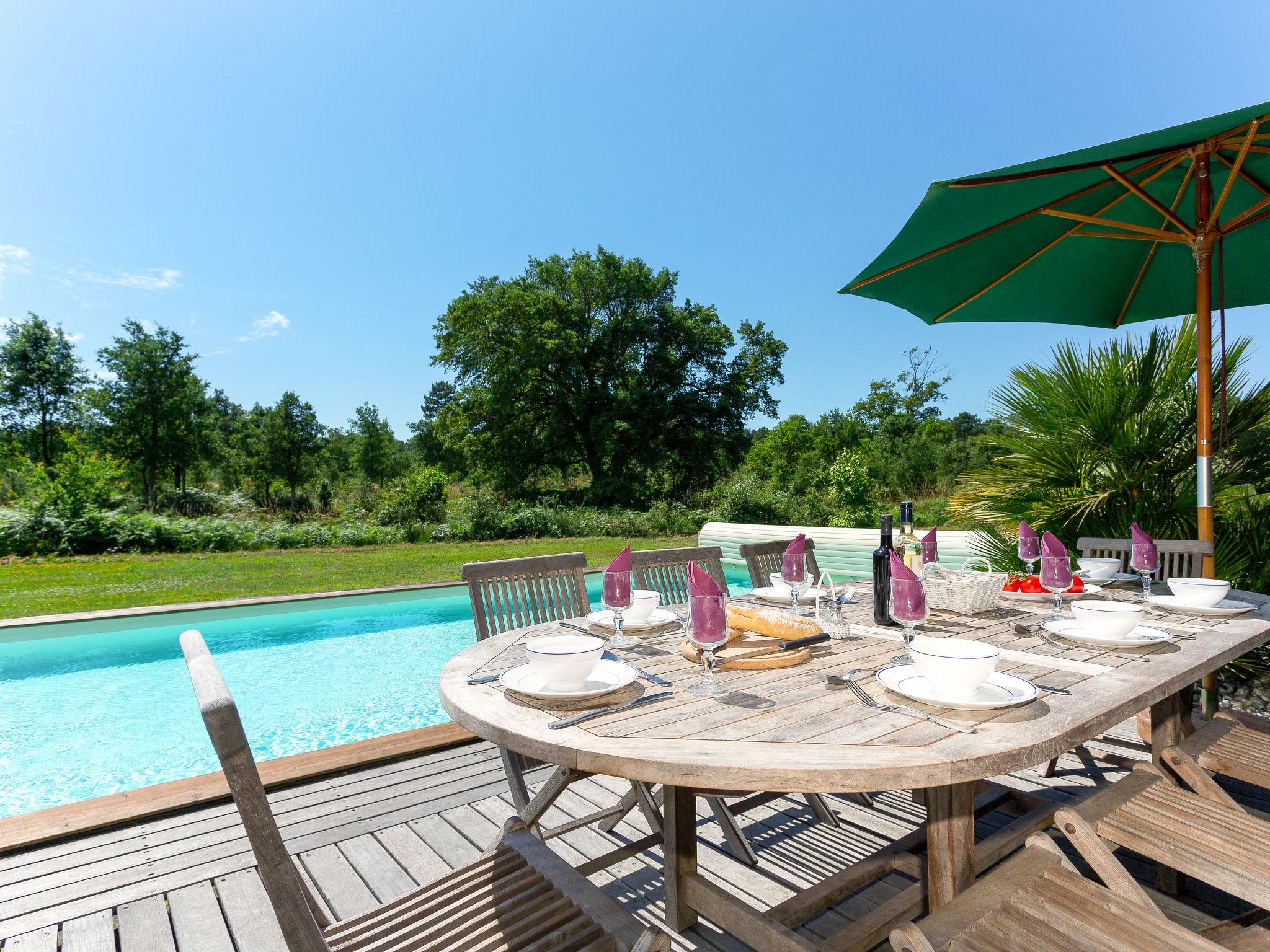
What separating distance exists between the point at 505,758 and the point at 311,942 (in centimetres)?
110

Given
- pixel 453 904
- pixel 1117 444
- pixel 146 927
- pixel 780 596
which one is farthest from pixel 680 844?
pixel 1117 444

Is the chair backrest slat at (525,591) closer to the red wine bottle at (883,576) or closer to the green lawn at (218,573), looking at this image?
the red wine bottle at (883,576)

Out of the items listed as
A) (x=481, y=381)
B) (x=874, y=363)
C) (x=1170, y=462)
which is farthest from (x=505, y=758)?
(x=874, y=363)

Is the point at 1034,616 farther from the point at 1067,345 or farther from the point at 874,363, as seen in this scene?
the point at 874,363

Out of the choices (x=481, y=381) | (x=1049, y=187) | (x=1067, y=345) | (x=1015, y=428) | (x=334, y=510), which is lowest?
(x=334, y=510)

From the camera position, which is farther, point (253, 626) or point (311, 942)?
point (253, 626)

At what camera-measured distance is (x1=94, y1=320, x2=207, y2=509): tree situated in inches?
734

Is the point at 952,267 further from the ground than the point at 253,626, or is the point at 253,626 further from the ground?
the point at 952,267

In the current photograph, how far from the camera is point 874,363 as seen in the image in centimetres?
2444

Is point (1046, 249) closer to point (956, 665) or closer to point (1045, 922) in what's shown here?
point (956, 665)

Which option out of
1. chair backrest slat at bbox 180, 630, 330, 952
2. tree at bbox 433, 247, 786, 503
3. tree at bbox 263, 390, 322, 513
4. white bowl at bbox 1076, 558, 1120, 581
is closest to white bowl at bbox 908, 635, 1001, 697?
chair backrest slat at bbox 180, 630, 330, 952

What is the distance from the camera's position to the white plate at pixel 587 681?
1.22 meters

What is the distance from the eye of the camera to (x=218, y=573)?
9.15 m

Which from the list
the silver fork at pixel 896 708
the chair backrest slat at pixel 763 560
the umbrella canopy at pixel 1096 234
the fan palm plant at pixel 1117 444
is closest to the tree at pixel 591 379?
the fan palm plant at pixel 1117 444
